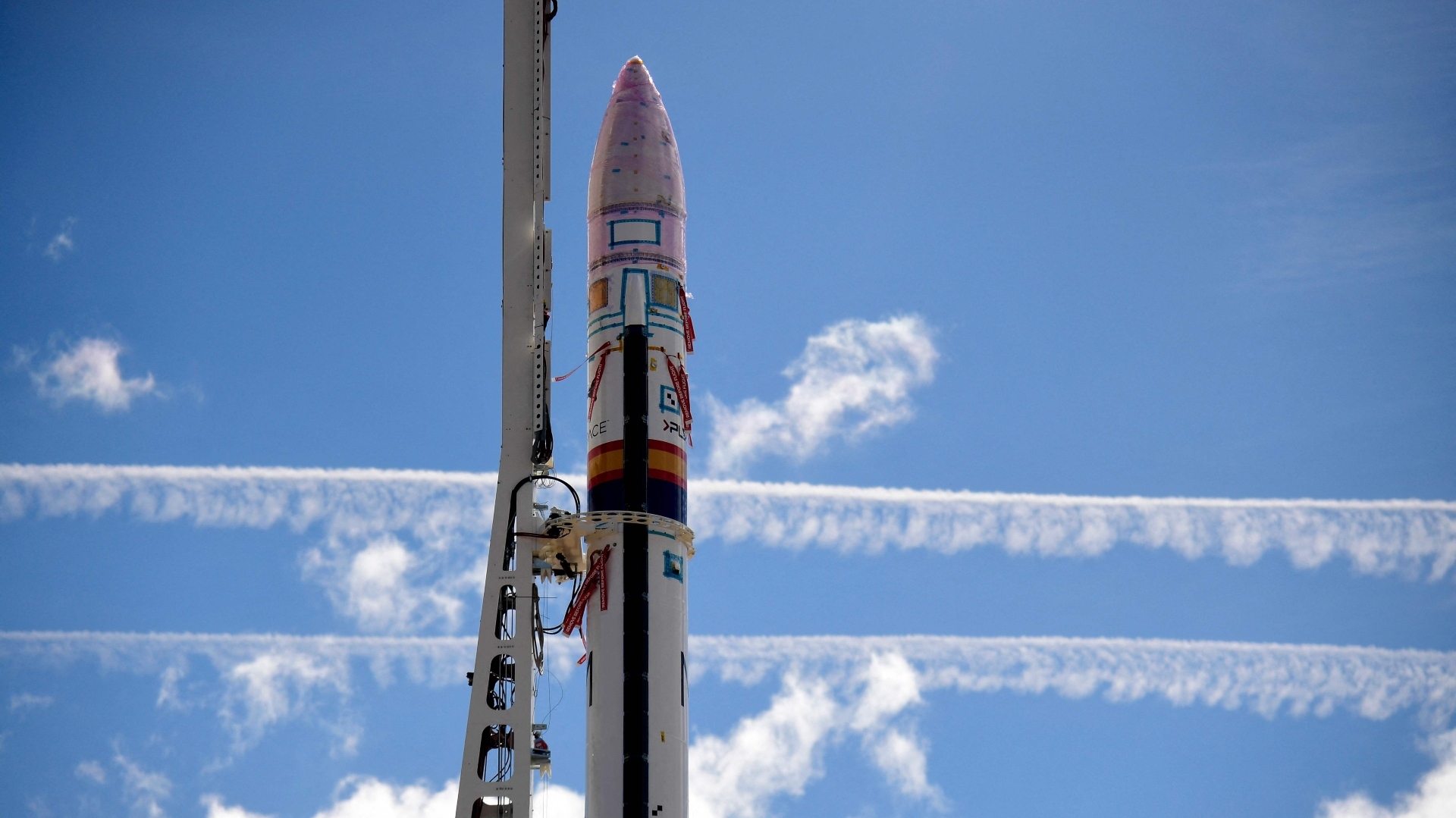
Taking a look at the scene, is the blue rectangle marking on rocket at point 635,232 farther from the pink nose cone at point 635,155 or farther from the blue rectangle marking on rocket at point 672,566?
the blue rectangle marking on rocket at point 672,566

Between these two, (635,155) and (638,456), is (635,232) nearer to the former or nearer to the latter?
(635,155)

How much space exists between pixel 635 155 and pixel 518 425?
6.82 m

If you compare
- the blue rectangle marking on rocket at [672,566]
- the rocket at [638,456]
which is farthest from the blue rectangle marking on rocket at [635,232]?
the blue rectangle marking on rocket at [672,566]

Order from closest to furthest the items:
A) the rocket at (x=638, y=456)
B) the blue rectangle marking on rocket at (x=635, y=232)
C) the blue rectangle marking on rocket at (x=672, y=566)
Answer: the rocket at (x=638, y=456), the blue rectangle marking on rocket at (x=672, y=566), the blue rectangle marking on rocket at (x=635, y=232)

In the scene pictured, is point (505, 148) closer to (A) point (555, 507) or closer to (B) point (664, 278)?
(B) point (664, 278)

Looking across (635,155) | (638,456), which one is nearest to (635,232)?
(635,155)

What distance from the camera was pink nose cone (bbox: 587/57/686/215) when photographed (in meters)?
43.3

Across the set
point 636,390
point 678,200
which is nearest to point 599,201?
point 678,200

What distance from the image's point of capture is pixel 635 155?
4369 centimetres

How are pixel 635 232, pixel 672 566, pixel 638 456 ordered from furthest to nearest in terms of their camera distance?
pixel 635 232, pixel 638 456, pixel 672 566

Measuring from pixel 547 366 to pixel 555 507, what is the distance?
302 centimetres

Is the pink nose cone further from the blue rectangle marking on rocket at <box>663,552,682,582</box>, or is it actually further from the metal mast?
the blue rectangle marking on rocket at <box>663,552,682,582</box>

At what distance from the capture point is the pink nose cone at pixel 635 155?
4334cm

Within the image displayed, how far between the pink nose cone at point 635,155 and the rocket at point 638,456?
0.04m
